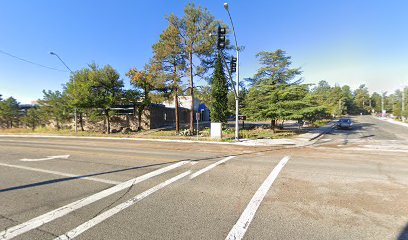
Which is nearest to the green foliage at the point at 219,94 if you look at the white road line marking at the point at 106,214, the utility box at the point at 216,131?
the utility box at the point at 216,131

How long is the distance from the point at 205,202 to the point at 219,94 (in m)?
17.6

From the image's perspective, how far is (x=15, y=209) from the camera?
153 inches

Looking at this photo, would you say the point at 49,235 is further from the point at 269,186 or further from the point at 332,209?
the point at 332,209

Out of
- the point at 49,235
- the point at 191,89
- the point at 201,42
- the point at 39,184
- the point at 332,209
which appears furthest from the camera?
the point at 191,89

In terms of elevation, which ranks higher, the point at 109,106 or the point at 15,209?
the point at 109,106

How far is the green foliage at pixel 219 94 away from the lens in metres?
20.7

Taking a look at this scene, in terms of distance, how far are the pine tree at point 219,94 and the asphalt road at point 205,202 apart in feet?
45.2

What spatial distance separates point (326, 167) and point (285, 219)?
479cm

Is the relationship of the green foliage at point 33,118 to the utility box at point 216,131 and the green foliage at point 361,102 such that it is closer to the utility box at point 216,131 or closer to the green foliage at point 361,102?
the utility box at point 216,131

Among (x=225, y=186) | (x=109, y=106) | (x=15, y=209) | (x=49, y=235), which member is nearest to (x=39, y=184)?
(x=15, y=209)

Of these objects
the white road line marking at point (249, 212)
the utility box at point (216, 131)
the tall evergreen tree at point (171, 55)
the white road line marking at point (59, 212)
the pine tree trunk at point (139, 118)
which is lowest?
the white road line marking at point (249, 212)

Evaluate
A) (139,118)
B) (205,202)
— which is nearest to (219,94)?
(139,118)

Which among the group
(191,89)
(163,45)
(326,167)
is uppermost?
(163,45)

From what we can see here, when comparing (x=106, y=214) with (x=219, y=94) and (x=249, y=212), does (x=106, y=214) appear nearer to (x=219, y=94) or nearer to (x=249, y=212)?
(x=249, y=212)
